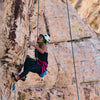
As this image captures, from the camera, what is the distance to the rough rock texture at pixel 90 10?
14.3 m

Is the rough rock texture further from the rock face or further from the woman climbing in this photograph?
A: the woman climbing

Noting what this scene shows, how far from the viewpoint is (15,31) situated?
5.25 meters

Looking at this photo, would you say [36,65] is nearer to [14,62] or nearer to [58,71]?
[14,62]

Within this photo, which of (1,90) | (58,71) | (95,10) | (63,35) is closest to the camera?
(1,90)

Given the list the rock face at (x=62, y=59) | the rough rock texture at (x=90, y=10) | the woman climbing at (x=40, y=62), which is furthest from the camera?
the rough rock texture at (x=90, y=10)

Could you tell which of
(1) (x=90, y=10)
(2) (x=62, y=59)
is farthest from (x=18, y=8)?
(1) (x=90, y=10)

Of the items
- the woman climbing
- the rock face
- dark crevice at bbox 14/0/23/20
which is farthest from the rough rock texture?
the woman climbing

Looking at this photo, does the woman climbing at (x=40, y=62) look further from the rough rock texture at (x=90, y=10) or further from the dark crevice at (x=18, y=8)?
the rough rock texture at (x=90, y=10)

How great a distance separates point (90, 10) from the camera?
1517 centimetres

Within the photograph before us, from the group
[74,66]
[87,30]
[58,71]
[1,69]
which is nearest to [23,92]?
[58,71]

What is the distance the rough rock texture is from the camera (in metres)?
14.3

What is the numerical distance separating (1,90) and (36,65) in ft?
3.98

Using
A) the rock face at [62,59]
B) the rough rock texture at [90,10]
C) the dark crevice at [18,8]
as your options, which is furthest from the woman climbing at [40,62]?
the rough rock texture at [90,10]

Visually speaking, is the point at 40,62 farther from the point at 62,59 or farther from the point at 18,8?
the point at 62,59
